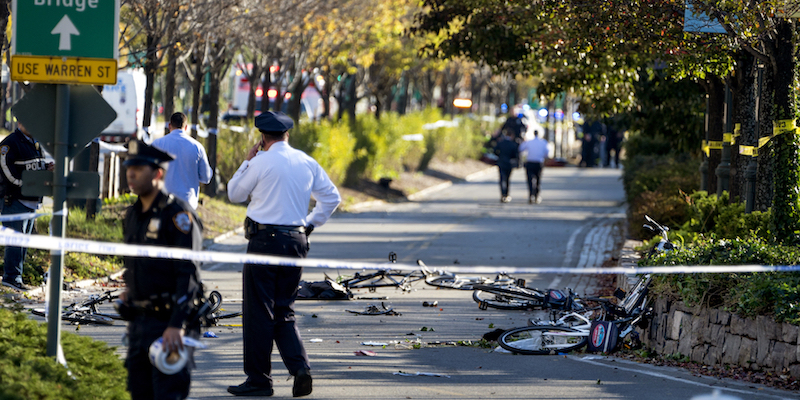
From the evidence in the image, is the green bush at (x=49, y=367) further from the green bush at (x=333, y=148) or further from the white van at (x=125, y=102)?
the white van at (x=125, y=102)

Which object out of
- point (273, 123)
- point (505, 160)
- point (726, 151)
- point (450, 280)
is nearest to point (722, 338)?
point (273, 123)

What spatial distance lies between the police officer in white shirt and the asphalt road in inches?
9.8

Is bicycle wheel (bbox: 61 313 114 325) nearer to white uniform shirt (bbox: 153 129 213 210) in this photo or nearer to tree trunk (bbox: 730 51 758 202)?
white uniform shirt (bbox: 153 129 213 210)

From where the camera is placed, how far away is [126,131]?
1054 inches

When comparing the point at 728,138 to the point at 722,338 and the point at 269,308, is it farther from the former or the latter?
the point at 269,308

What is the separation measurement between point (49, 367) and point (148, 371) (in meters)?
0.87

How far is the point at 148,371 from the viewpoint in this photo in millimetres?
4941

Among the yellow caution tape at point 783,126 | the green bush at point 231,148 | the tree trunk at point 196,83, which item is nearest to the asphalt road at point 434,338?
the yellow caution tape at point 783,126

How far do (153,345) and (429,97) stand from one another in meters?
38.1

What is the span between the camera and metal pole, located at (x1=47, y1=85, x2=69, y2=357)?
5.55 metres

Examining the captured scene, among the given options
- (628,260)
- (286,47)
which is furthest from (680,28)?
(286,47)

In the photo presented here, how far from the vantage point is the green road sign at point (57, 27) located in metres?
5.74

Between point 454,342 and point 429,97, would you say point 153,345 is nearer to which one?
A: point 454,342

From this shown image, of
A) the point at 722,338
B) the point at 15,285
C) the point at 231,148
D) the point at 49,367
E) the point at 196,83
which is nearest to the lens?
the point at 49,367
